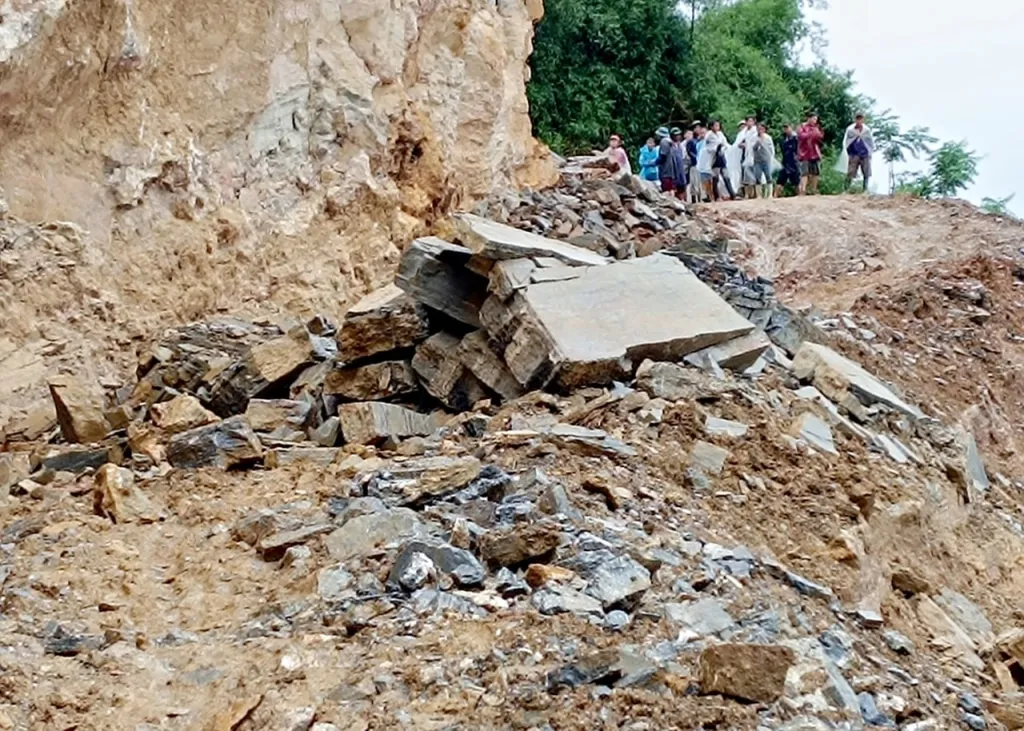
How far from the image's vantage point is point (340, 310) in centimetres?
978

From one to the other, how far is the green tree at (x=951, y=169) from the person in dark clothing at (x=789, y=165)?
4.75 metres

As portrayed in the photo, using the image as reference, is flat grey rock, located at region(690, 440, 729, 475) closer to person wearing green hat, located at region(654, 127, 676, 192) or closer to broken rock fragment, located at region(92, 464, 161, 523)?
broken rock fragment, located at region(92, 464, 161, 523)

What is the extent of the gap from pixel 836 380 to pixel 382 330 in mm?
2655

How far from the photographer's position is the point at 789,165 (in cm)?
1930

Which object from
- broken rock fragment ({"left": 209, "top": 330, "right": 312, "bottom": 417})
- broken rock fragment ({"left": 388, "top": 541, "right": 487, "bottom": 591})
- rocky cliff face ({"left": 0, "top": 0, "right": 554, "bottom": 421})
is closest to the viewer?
broken rock fragment ({"left": 388, "top": 541, "right": 487, "bottom": 591})

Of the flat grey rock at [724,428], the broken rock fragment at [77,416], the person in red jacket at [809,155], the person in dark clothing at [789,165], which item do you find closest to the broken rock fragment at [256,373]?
the broken rock fragment at [77,416]

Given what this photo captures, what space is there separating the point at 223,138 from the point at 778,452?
5.00 m

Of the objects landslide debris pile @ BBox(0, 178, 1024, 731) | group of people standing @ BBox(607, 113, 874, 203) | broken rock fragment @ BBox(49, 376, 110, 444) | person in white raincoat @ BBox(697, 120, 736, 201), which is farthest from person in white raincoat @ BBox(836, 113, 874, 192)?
broken rock fragment @ BBox(49, 376, 110, 444)

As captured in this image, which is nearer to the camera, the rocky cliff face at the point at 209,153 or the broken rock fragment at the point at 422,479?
the broken rock fragment at the point at 422,479

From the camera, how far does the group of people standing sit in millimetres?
17562

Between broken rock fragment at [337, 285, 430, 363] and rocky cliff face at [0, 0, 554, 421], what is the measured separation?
1.89 metres

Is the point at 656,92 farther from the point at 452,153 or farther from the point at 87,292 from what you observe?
the point at 87,292

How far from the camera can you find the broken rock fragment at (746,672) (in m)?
3.62

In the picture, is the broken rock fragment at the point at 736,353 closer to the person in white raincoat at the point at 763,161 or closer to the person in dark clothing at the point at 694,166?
the person in dark clothing at the point at 694,166
